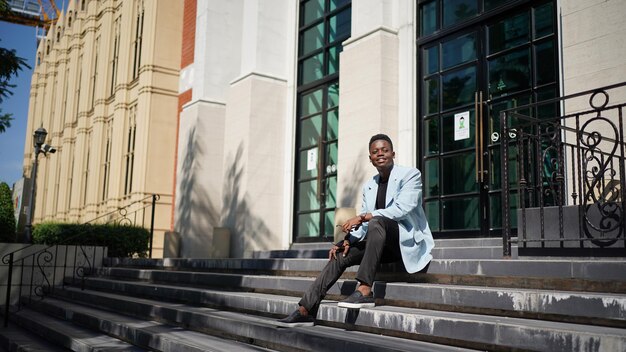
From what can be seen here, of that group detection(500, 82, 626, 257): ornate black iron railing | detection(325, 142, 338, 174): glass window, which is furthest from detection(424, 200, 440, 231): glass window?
detection(500, 82, 626, 257): ornate black iron railing

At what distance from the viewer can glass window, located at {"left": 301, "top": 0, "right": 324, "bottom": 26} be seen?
1334 cm

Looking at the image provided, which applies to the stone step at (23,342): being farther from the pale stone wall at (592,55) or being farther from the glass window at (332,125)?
the pale stone wall at (592,55)

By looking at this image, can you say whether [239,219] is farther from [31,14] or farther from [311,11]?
[31,14]

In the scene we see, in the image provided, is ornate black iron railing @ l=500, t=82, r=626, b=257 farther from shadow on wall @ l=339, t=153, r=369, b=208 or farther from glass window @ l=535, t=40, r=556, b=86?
shadow on wall @ l=339, t=153, r=369, b=208

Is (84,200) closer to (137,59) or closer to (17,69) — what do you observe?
(137,59)

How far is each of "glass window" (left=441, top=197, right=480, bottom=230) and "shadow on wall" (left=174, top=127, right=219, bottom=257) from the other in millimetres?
7286

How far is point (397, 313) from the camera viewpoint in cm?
467

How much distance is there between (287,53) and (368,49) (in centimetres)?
387

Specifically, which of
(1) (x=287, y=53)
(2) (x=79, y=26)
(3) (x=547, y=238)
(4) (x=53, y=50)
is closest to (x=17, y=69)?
(1) (x=287, y=53)

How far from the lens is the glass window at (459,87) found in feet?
30.9

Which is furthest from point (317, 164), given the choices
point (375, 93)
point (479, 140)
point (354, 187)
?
point (479, 140)

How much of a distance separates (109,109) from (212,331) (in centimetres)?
1926

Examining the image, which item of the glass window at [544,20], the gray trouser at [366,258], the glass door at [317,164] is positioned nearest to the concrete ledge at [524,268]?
the gray trouser at [366,258]

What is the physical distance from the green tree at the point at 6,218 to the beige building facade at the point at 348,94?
3.98m
